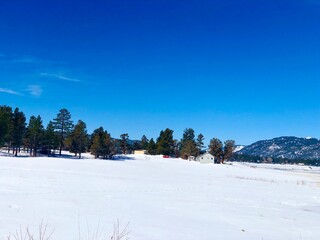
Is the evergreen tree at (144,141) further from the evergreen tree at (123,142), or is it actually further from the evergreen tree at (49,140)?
the evergreen tree at (49,140)

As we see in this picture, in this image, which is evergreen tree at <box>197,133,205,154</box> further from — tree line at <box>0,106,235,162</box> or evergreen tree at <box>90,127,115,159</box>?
evergreen tree at <box>90,127,115,159</box>

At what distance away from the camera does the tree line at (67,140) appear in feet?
226

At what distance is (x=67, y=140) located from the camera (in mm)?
82562

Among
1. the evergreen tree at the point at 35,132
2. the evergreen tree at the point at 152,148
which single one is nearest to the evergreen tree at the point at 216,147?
the evergreen tree at the point at 152,148

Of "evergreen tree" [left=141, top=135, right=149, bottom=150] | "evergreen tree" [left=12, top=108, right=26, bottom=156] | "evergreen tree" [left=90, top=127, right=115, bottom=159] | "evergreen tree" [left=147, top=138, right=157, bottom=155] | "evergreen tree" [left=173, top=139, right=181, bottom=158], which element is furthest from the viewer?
"evergreen tree" [left=141, top=135, right=149, bottom=150]

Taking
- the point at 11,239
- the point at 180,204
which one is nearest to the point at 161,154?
the point at 180,204

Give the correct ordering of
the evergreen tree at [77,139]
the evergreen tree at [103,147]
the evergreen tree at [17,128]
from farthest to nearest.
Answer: the evergreen tree at [77,139]
the evergreen tree at [103,147]
the evergreen tree at [17,128]

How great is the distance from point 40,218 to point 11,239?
93.0 inches

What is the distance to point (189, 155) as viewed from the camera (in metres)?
105

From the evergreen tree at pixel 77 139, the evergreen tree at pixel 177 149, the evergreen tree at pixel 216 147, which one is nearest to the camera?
the evergreen tree at pixel 77 139

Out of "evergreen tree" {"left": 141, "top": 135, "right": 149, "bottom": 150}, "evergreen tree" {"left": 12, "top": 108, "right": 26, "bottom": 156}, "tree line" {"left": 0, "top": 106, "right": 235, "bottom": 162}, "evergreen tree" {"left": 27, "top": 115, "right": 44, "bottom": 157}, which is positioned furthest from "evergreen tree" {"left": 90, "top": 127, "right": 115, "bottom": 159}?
"evergreen tree" {"left": 141, "top": 135, "right": 149, "bottom": 150}

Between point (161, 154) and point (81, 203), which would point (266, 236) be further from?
point (161, 154)

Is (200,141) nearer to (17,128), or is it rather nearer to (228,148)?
(228,148)

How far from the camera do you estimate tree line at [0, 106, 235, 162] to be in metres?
68.9
